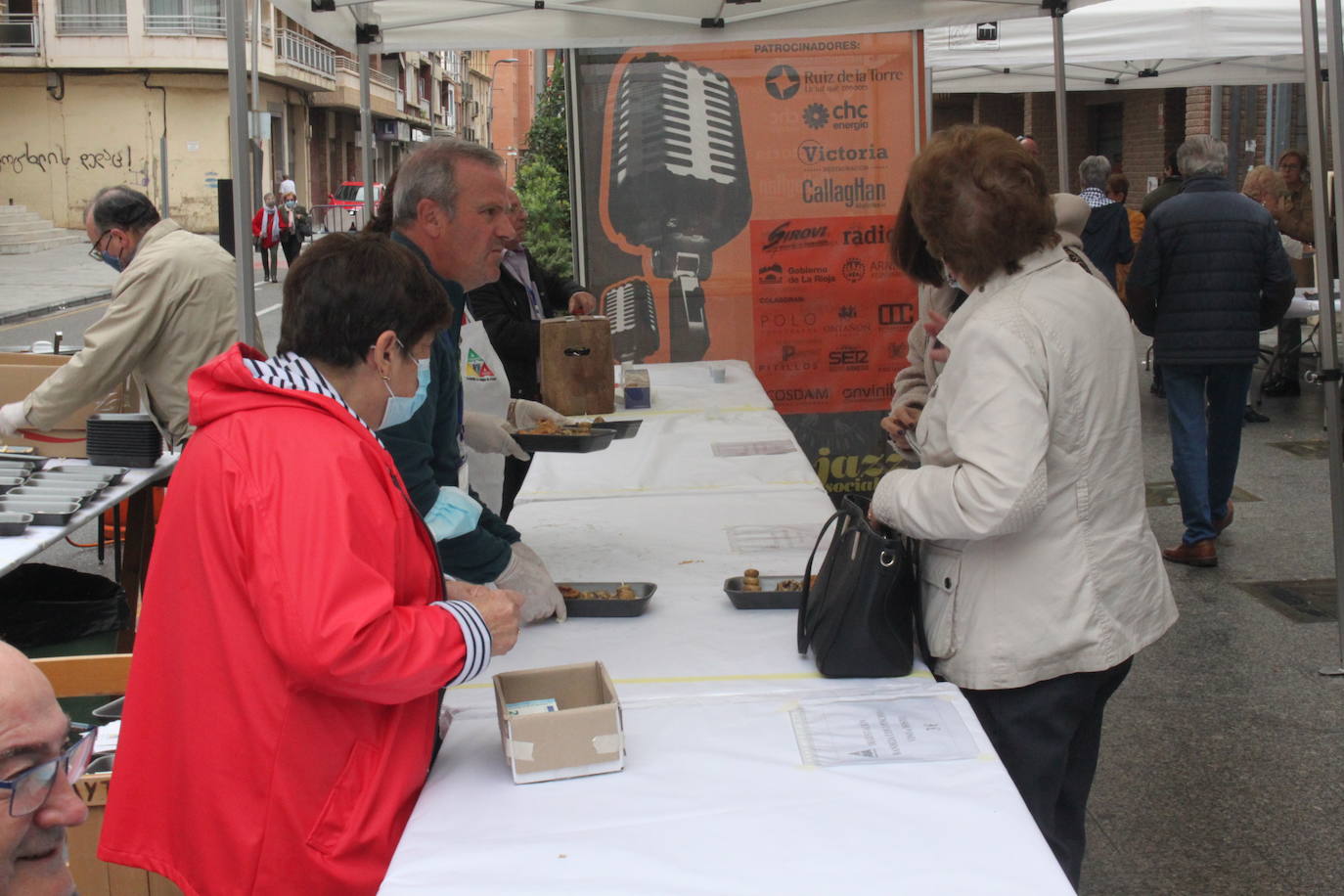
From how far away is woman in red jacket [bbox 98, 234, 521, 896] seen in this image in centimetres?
163

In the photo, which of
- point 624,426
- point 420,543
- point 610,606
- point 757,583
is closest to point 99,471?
point 624,426

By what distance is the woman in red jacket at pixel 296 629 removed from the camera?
1626mm

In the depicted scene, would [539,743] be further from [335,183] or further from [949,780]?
[335,183]

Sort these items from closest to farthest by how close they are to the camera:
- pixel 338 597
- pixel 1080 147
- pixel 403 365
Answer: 1. pixel 338 597
2. pixel 403 365
3. pixel 1080 147

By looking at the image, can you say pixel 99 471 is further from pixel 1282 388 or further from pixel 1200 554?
pixel 1282 388

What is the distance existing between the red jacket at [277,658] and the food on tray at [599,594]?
2.54 feet

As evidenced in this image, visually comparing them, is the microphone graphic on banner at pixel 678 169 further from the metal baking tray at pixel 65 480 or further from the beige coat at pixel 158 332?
the metal baking tray at pixel 65 480

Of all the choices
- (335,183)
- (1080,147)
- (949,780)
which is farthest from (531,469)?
(335,183)

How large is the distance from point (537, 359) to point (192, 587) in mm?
3183

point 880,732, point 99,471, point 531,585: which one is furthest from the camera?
point 99,471

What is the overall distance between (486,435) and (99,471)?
1695 mm

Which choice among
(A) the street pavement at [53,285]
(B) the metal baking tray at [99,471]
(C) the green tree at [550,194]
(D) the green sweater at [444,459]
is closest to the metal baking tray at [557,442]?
(D) the green sweater at [444,459]

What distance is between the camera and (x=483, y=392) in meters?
3.91

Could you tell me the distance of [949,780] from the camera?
5.93 feet
